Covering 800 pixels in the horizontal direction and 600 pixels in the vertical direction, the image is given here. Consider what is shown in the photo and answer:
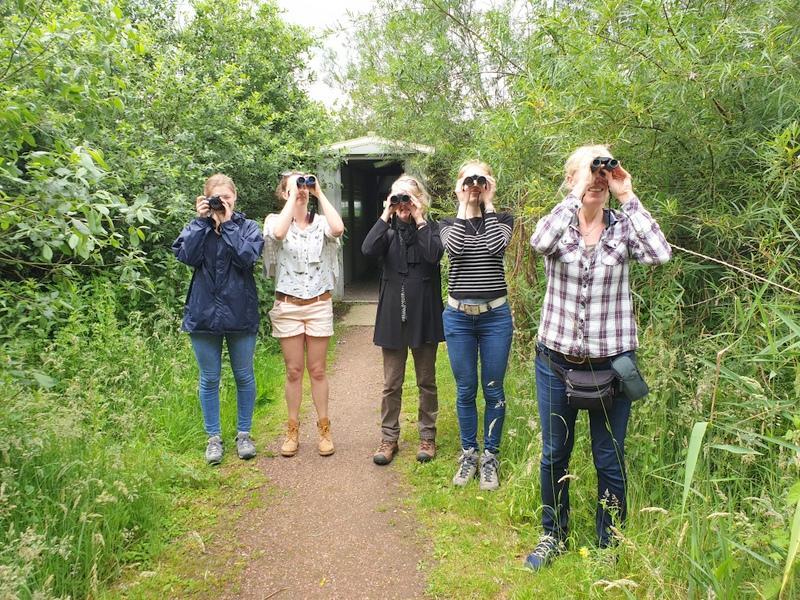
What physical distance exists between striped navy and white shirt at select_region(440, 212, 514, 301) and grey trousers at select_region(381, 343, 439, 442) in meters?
0.60

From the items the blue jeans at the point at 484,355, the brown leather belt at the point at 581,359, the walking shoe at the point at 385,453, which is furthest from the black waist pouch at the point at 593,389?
the walking shoe at the point at 385,453

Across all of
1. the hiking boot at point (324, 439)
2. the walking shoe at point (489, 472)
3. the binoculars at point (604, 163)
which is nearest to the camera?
the binoculars at point (604, 163)

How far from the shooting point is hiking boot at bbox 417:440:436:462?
11.6ft

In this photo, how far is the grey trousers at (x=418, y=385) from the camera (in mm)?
3506

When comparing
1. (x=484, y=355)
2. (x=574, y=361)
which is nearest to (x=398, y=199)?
(x=484, y=355)

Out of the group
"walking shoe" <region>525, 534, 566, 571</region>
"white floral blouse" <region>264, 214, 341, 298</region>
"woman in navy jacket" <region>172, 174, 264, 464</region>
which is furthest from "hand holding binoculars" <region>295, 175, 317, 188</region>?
"walking shoe" <region>525, 534, 566, 571</region>

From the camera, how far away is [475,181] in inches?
118

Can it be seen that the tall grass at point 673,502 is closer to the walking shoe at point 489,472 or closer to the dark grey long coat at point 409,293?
the walking shoe at point 489,472

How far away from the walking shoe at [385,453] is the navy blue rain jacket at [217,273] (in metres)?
1.20

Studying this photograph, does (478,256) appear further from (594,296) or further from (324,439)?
(324,439)

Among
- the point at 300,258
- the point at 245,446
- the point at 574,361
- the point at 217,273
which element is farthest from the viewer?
the point at 245,446

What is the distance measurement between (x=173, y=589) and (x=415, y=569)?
3.49ft

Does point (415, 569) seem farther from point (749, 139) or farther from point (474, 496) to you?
point (749, 139)

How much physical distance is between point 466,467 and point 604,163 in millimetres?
1933
